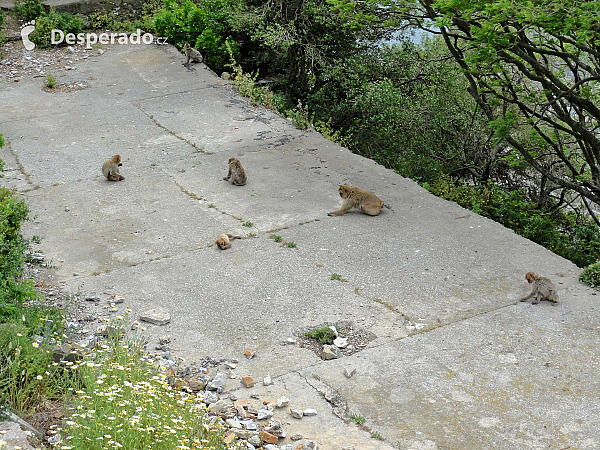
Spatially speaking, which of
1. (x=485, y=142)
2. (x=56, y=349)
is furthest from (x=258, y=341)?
(x=485, y=142)

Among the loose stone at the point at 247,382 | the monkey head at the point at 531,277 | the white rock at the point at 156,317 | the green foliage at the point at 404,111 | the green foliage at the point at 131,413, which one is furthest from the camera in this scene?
the green foliage at the point at 404,111

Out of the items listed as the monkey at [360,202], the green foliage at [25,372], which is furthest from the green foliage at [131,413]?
the monkey at [360,202]

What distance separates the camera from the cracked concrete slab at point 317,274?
19.6ft

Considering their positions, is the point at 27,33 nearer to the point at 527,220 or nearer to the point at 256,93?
the point at 256,93

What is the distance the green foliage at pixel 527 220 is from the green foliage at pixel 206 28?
713 cm

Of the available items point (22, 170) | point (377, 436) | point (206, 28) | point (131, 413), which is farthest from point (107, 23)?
point (377, 436)

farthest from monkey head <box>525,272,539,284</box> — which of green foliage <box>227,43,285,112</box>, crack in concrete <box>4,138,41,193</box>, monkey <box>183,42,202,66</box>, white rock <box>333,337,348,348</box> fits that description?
monkey <box>183,42,202,66</box>

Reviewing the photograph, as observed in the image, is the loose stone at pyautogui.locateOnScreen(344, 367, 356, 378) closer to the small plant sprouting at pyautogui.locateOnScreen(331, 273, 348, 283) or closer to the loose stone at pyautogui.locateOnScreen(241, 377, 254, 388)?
the loose stone at pyautogui.locateOnScreen(241, 377, 254, 388)

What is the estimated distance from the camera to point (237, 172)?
1085 cm

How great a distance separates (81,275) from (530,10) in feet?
21.6

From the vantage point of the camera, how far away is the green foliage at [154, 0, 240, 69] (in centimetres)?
1688

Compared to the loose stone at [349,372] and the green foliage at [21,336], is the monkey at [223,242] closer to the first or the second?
the green foliage at [21,336]

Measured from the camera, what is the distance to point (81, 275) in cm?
823

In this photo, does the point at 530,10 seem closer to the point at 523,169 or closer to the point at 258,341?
the point at 258,341
